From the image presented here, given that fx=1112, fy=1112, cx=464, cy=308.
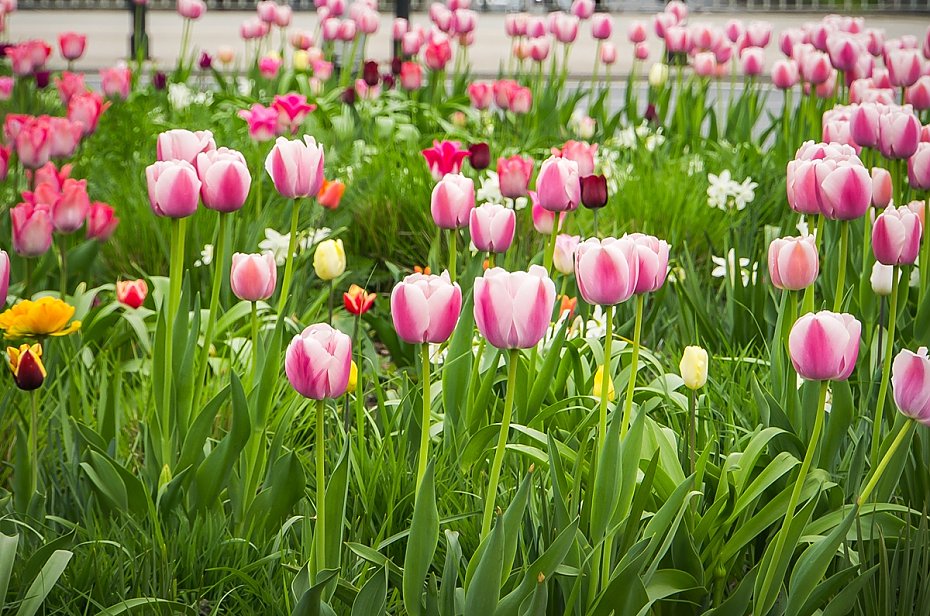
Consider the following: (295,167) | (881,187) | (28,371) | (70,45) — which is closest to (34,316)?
(28,371)

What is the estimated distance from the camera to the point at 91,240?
3020mm

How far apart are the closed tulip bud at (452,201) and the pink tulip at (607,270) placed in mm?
618

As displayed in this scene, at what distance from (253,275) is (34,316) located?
465mm

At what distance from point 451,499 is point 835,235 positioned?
4.86 feet

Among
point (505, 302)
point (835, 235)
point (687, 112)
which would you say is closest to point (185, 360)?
point (505, 302)

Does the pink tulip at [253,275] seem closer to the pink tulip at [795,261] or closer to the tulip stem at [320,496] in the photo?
the tulip stem at [320,496]

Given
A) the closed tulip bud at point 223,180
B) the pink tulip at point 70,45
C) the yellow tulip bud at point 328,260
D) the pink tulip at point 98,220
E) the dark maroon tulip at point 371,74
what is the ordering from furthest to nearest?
the pink tulip at point 70,45
the dark maroon tulip at point 371,74
the pink tulip at point 98,220
the yellow tulip bud at point 328,260
the closed tulip bud at point 223,180

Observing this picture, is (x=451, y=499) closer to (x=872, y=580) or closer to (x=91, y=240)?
Result: (x=872, y=580)

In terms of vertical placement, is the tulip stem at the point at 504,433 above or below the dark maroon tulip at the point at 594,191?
below

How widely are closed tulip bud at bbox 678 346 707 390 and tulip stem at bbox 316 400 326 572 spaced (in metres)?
0.58

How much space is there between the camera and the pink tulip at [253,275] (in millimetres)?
1771

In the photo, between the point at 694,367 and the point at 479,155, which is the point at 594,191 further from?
the point at 479,155

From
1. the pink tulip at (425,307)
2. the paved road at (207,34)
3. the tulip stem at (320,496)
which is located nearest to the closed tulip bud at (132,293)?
the tulip stem at (320,496)

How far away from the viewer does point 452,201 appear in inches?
78.9
